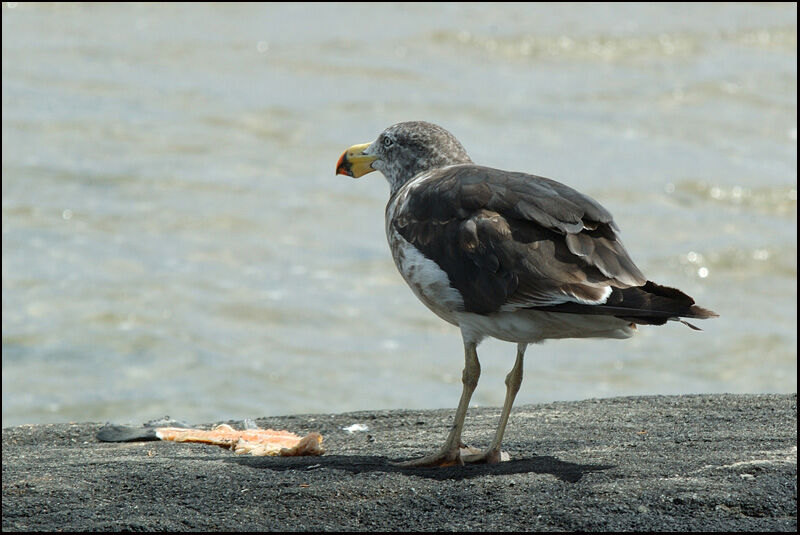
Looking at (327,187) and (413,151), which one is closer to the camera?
(413,151)

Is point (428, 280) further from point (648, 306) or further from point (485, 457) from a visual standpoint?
point (648, 306)

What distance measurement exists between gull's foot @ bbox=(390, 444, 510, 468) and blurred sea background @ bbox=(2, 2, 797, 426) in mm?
5224

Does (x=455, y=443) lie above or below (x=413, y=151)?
below

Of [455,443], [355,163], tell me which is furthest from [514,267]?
[355,163]

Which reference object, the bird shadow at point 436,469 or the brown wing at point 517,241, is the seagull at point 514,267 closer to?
the brown wing at point 517,241

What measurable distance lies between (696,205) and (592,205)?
441 inches

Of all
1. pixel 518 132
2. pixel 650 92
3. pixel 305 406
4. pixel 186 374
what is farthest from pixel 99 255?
pixel 650 92

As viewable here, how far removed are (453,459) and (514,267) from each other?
3.21 feet

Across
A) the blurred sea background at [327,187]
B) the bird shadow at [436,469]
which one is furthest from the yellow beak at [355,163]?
the blurred sea background at [327,187]

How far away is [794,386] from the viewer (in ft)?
37.0

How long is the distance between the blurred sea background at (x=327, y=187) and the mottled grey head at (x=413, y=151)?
175 inches

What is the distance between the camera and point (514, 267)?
498 centimetres

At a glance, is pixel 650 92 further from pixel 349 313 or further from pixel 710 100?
pixel 349 313

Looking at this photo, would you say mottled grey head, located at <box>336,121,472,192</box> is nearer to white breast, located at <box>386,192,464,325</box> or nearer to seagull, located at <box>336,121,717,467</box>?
seagull, located at <box>336,121,717,467</box>
